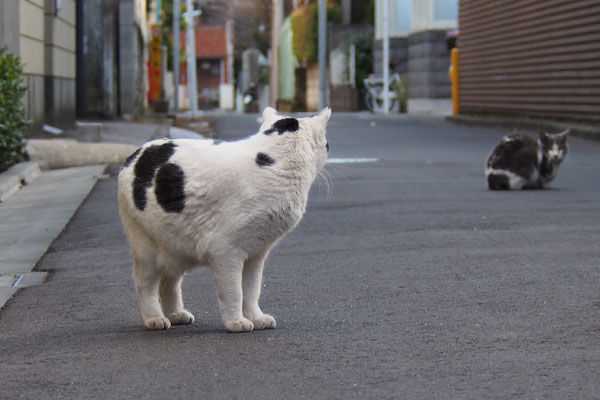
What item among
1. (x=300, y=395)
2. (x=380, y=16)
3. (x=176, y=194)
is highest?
(x=380, y=16)

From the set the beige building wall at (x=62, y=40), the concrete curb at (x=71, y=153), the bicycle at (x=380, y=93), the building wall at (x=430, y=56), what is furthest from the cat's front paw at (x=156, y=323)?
the bicycle at (x=380, y=93)

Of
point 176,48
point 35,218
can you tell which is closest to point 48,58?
point 35,218

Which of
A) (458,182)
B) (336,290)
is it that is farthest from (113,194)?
(336,290)

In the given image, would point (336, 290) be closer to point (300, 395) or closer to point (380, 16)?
point (300, 395)

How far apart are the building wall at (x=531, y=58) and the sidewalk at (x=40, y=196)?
8.05m

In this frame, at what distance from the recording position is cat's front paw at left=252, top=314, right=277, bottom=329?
15.4 feet

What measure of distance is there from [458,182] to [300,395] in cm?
849

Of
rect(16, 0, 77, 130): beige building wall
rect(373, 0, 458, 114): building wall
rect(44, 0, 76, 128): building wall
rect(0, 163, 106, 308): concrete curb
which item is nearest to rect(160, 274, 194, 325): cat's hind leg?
rect(0, 163, 106, 308): concrete curb

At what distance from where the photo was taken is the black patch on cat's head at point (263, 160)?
4.55 meters

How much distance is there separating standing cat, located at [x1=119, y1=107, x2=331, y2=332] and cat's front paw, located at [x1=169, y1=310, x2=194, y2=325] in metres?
0.14

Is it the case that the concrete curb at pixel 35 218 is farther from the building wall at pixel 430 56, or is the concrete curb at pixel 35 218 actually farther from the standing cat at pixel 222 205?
the building wall at pixel 430 56

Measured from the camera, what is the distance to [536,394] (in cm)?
361

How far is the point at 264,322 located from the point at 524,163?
6.69 meters

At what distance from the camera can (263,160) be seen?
4.56 metres
